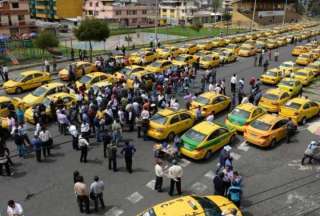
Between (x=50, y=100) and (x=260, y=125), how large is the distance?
12.0 meters

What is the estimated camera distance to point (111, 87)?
23.3 meters

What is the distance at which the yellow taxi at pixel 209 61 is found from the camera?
1378 inches

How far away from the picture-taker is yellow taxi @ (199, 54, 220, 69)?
35000 millimetres

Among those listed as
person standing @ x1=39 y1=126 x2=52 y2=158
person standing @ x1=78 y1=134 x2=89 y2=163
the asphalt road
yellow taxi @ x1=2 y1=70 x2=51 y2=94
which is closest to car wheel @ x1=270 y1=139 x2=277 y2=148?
the asphalt road

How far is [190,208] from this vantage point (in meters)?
9.73

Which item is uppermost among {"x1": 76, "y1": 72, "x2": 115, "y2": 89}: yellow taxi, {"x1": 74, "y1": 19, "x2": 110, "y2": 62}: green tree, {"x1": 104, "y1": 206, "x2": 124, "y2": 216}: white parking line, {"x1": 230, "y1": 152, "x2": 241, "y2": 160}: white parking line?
{"x1": 74, "y1": 19, "x2": 110, "y2": 62}: green tree

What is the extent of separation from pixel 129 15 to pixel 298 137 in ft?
282

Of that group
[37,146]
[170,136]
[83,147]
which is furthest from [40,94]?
[170,136]

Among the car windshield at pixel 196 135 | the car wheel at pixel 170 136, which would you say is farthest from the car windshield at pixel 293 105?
the car wheel at pixel 170 136

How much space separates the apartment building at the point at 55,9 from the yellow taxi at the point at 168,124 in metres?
95.2

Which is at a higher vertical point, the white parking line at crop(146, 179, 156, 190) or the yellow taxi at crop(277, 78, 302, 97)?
the yellow taxi at crop(277, 78, 302, 97)

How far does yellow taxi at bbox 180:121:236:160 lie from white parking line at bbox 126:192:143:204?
11.9 feet

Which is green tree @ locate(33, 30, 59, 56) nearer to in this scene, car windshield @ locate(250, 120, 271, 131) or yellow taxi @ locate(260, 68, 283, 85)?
yellow taxi @ locate(260, 68, 283, 85)

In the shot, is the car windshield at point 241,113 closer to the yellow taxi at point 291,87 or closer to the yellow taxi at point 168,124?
the yellow taxi at point 168,124
